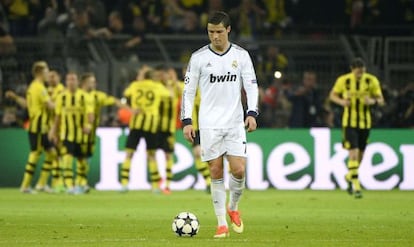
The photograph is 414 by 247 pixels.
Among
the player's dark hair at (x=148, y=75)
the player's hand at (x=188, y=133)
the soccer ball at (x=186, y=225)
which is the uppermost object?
the player's hand at (x=188, y=133)

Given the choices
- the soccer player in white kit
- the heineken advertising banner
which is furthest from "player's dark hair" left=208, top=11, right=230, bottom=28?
the heineken advertising banner

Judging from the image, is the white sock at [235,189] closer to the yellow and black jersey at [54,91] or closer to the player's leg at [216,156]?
the player's leg at [216,156]

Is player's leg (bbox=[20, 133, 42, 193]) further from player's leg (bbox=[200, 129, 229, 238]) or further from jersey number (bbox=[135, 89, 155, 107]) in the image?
player's leg (bbox=[200, 129, 229, 238])

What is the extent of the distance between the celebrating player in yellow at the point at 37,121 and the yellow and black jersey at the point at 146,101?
5.23 ft

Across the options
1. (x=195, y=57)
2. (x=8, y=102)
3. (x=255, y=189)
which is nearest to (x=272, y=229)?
(x=195, y=57)

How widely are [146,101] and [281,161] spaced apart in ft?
10.8

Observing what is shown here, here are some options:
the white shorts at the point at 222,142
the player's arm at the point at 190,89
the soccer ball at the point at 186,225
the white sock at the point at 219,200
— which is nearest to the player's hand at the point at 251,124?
the white shorts at the point at 222,142

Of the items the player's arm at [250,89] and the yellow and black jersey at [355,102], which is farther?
the yellow and black jersey at [355,102]

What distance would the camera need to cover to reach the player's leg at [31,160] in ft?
72.5

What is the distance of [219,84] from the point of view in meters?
11.9

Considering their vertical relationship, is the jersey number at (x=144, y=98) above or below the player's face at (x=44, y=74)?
below

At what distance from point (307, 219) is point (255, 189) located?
8748mm

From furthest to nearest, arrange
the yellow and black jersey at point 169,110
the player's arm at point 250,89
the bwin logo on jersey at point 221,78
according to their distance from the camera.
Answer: the yellow and black jersey at point 169,110 → the bwin logo on jersey at point 221,78 → the player's arm at point 250,89

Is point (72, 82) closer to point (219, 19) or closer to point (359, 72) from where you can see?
point (359, 72)
